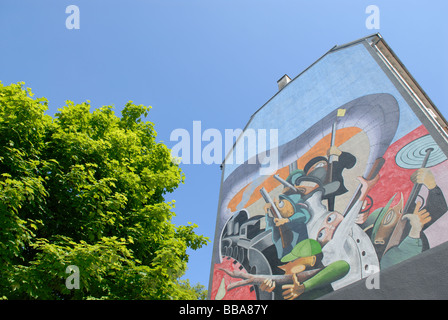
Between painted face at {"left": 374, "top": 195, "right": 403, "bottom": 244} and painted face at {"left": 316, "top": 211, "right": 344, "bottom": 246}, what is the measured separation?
151 centimetres

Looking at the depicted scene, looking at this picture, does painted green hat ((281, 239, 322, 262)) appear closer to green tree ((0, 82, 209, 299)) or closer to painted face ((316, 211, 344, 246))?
painted face ((316, 211, 344, 246))

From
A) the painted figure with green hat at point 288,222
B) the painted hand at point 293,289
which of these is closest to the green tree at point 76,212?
the painted hand at point 293,289

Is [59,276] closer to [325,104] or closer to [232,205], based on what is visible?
[232,205]

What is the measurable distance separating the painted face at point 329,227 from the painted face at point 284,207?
176 centimetres

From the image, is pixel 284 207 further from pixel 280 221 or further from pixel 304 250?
pixel 304 250

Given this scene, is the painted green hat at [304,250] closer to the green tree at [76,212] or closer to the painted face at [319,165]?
the painted face at [319,165]

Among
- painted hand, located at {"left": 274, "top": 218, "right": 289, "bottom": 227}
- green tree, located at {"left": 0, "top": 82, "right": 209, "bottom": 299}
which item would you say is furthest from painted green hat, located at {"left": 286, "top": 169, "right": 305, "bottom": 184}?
green tree, located at {"left": 0, "top": 82, "right": 209, "bottom": 299}

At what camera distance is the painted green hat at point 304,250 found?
1145 cm

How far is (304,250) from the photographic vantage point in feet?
38.8

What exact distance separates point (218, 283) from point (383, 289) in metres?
7.62

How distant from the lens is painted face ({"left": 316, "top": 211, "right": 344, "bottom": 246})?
11227mm

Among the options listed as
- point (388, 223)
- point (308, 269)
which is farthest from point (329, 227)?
point (388, 223)
